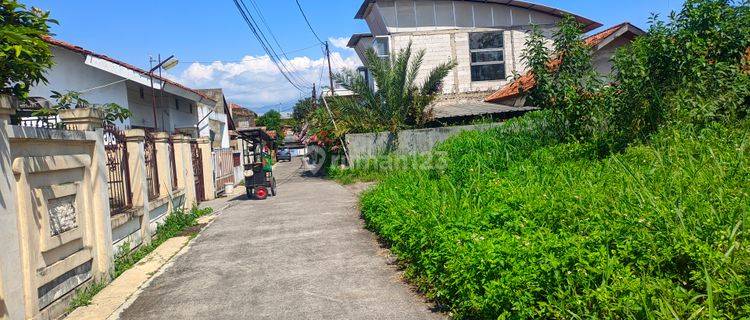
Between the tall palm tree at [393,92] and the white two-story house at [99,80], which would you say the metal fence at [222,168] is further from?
the tall palm tree at [393,92]

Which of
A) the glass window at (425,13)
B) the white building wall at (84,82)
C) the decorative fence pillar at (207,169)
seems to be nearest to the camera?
the white building wall at (84,82)

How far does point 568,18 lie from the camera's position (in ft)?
33.6

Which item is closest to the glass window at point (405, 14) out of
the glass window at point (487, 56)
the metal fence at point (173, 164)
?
the glass window at point (487, 56)

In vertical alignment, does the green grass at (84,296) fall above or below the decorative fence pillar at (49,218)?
below

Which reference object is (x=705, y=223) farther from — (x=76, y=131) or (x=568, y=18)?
(x=568, y=18)

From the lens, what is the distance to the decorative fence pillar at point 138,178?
9031 mm

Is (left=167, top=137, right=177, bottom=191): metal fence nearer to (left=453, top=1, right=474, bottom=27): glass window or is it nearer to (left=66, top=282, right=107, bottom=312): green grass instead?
(left=66, top=282, right=107, bottom=312): green grass

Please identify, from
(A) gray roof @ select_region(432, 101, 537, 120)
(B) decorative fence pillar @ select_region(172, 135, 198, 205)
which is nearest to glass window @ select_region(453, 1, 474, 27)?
(A) gray roof @ select_region(432, 101, 537, 120)

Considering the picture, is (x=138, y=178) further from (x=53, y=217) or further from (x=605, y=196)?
(x=605, y=196)

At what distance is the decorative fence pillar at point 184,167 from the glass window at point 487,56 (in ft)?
45.8

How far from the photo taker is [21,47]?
Result: 4.80m

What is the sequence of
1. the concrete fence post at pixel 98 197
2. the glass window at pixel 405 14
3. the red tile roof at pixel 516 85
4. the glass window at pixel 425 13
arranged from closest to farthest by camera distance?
the concrete fence post at pixel 98 197 < the red tile roof at pixel 516 85 < the glass window at pixel 405 14 < the glass window at pixel 425 13

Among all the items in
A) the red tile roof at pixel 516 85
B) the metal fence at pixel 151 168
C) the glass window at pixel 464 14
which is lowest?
the metal fence at pixel 151 168

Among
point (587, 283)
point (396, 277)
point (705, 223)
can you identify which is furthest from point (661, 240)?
point (396, 277)
